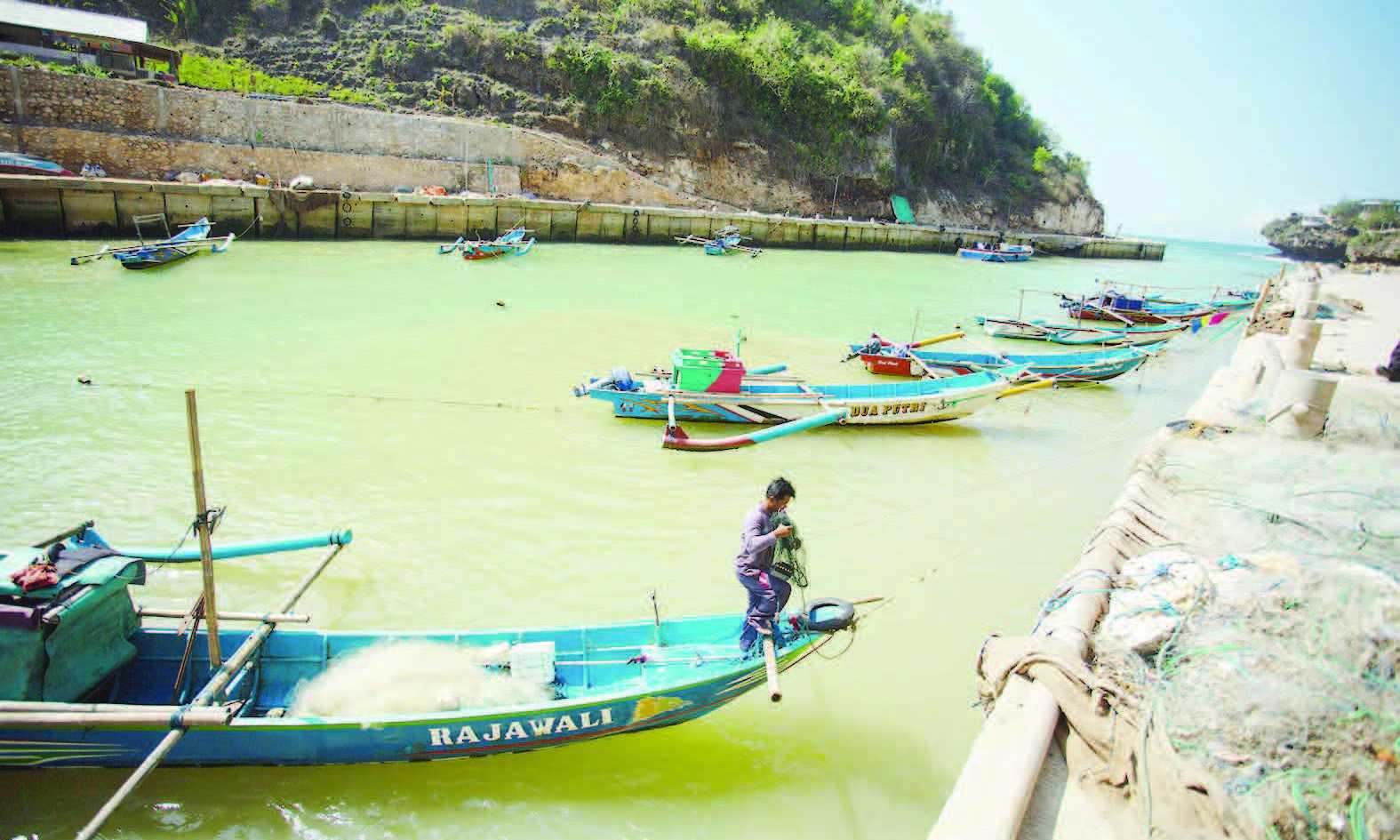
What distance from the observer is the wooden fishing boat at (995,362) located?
1572 cm

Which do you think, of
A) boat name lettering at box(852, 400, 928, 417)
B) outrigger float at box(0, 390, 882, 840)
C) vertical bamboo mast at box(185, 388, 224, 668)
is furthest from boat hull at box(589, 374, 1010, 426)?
vertical bamboo mast at box(185, 388, 224, 668)

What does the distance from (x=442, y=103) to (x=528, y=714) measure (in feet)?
147

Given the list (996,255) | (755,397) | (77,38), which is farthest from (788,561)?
(996,255)

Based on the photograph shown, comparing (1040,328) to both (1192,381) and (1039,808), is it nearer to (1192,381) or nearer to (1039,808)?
(1192,381)

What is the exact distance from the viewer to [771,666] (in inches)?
199

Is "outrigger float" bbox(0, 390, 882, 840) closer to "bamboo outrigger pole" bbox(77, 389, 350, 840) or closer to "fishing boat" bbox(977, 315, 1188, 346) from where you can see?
"bamboo outrigger pole" bbox(77, 389, 350, 840)

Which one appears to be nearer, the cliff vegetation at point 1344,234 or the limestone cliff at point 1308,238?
the cliff vegetation at point 1344,234

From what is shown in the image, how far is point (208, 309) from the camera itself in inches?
722

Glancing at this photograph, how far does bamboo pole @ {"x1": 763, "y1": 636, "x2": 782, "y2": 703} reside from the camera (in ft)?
→ 15.9

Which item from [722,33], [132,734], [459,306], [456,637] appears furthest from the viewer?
[722,33]

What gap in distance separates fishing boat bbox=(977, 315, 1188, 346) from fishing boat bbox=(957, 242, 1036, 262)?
25.3 meters

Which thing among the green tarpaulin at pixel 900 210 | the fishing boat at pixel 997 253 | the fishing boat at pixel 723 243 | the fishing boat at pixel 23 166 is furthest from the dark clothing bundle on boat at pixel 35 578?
the green tarpaulin at pixel 900 210

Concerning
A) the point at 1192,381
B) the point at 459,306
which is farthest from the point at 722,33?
the point at 1192,381

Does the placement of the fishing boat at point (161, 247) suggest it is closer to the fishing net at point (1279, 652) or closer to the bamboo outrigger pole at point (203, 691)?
the bamboo outrigger pole at point (203, 691)
